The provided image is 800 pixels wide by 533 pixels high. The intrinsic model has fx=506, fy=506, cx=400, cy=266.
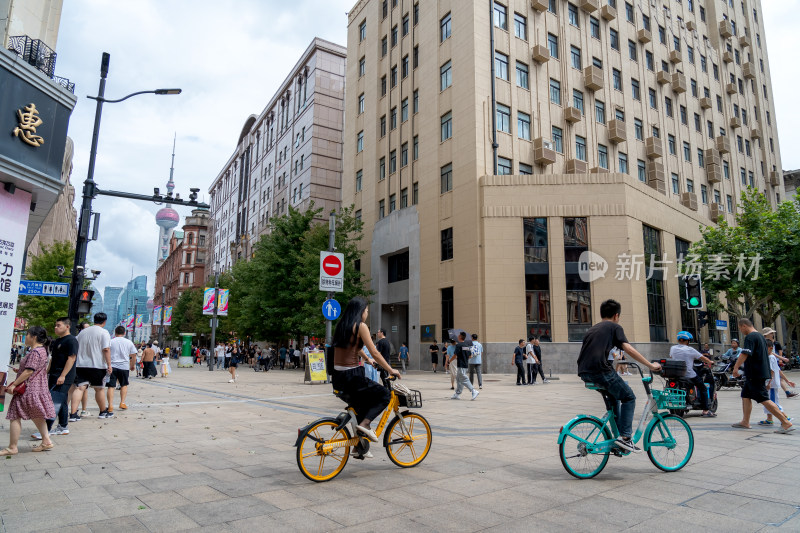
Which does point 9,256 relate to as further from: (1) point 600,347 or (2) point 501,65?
(2) point 501,65

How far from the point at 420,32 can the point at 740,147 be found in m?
33.9

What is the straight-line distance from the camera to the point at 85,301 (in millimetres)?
12961

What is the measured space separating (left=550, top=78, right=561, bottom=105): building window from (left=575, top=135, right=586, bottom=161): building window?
8.76 feet

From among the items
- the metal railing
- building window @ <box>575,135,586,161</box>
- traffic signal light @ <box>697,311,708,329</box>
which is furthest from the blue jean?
building window @ <box>575,135,586,161</box>

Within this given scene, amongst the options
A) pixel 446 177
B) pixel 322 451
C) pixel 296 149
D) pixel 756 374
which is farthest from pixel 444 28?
pixel 322 451

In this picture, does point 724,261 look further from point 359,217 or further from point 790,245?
point 359,217

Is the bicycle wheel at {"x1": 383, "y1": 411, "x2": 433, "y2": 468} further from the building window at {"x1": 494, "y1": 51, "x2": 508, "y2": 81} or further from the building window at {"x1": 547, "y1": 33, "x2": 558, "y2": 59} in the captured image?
the building window at {"x1": 547, "y1": 33, "x2": 558, "y2": 59}

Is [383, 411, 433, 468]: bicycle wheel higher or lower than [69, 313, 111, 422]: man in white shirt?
lower

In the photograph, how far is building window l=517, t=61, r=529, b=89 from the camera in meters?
31.3

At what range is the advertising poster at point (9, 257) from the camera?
10844 mm

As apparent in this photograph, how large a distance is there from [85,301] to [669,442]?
13.3 metres

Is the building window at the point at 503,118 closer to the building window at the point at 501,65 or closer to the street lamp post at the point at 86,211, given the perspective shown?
the building window at the point at 501,65

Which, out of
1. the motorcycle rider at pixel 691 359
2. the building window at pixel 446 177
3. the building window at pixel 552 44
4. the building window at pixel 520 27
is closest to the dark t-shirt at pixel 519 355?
the motorcycle rider at pixel 691 359

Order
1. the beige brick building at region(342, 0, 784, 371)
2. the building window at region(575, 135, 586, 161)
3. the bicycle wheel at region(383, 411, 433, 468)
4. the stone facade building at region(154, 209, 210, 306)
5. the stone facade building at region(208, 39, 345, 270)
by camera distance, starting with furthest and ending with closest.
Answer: the stone facade building at region(154, 209, 210, 306) < the stone facade building at region(208, 39, 345, 270) < the building window at region(575, 135, 586, 161) < the beige brick building at region(342, 0, 784, 371) < the bicycle wheel at region(383, 411, 433, 468)
